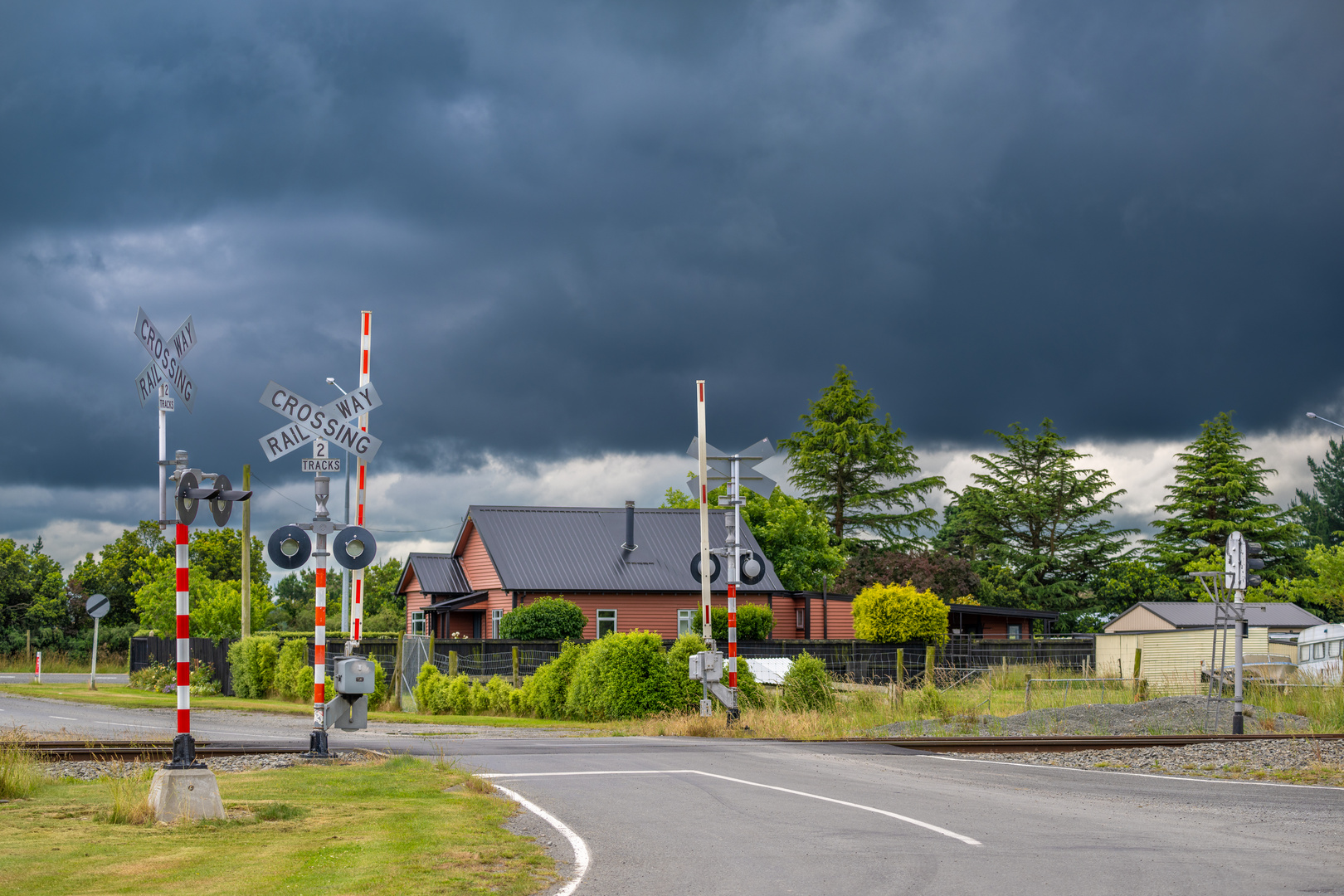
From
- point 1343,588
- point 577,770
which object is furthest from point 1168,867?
point 1343,588

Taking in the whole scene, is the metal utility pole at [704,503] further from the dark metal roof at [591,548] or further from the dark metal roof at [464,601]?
the dark metal roof at [464,601]

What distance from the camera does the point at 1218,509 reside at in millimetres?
74062

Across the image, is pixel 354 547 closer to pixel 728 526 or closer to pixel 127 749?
pixel 127 749

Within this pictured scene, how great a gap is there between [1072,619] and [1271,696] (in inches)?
1870

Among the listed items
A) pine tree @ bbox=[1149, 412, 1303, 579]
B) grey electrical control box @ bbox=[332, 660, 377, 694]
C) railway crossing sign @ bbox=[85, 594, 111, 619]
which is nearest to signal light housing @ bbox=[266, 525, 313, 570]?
grey electrical control box @ bbox=[332, 660, 377, 694]

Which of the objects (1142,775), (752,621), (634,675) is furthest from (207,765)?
(752,621)

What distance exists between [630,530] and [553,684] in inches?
921

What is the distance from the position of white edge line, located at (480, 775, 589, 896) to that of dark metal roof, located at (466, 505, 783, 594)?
111 ft

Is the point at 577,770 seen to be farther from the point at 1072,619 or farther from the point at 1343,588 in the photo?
the point at 1072,619

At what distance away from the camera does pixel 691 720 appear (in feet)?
73.9

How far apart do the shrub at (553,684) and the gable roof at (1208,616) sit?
30996 mm

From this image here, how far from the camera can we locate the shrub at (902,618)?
40.6m

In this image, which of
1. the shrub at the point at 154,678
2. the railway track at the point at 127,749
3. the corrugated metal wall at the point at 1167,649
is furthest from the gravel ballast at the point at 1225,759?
the shrub at the point at 154,678

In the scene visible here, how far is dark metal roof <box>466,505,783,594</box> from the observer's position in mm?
47719
